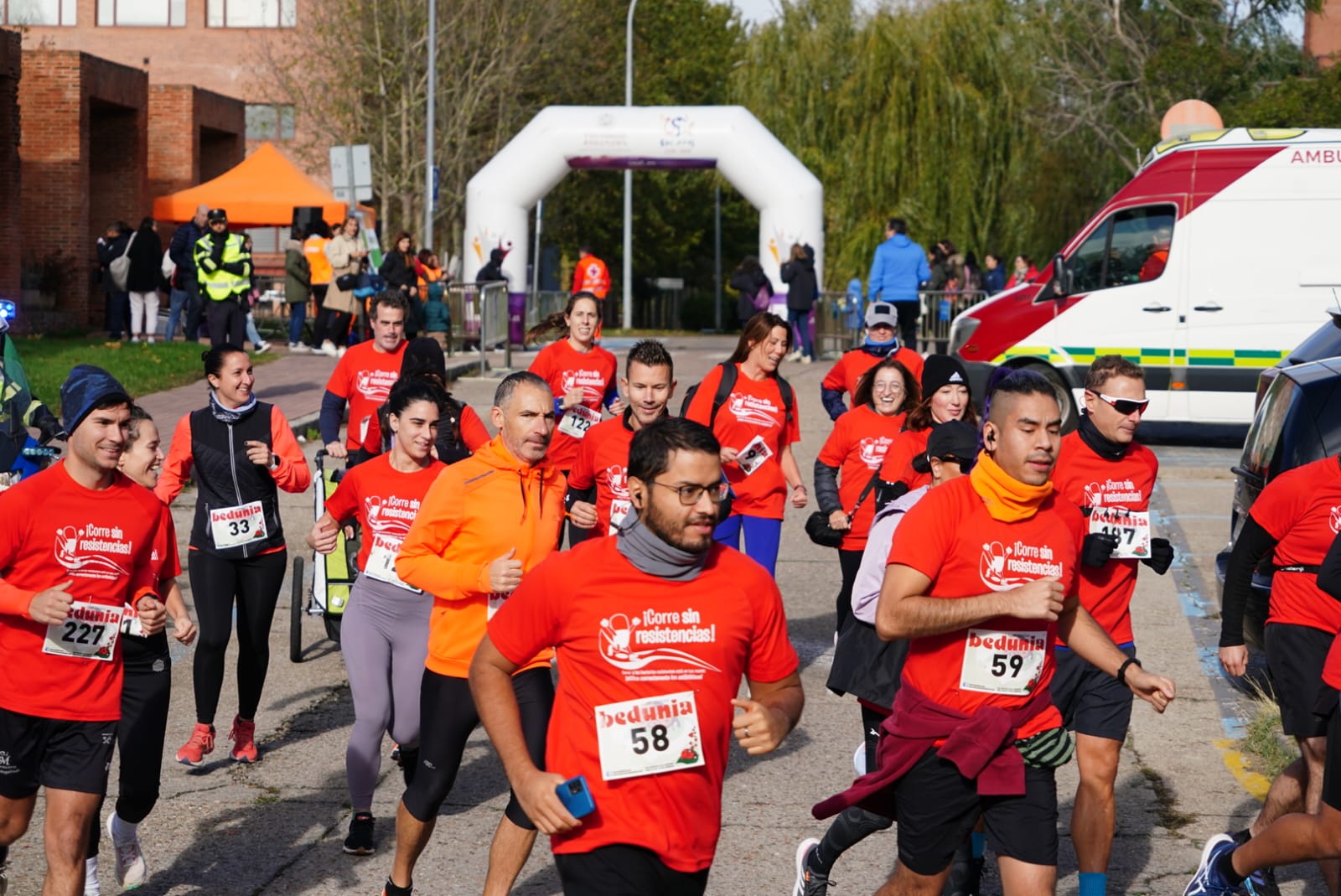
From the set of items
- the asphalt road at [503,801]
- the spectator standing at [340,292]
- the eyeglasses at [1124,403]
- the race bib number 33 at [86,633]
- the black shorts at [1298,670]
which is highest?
the spectator standing at [340,292]

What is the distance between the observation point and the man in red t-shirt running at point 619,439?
7977 millimetres

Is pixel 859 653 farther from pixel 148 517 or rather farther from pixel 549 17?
pixel 549 17

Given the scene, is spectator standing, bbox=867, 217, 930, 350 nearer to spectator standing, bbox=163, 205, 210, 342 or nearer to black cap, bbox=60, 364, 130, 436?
spectator standing, bbox=163, 205, 210, 342

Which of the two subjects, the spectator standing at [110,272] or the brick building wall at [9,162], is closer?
the spectator standing at [110,272]

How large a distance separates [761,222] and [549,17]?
1450cm

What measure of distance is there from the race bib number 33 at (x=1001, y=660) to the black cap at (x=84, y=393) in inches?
107

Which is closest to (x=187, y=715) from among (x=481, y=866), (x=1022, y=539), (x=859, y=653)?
(x=481, y=866)

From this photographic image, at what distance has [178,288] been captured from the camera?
26.3 metres

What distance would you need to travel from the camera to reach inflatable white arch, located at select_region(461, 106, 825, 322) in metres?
30.8

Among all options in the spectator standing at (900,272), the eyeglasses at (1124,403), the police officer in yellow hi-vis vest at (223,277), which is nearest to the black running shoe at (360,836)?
the eyeglasses at (1124,403)

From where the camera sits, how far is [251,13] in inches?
2367

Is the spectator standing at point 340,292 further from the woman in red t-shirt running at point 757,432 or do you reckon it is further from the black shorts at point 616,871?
the black shorts at point 616,871

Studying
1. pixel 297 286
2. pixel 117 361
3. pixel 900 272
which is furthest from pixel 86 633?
pixel 297 286

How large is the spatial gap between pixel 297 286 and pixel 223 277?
500 cm
